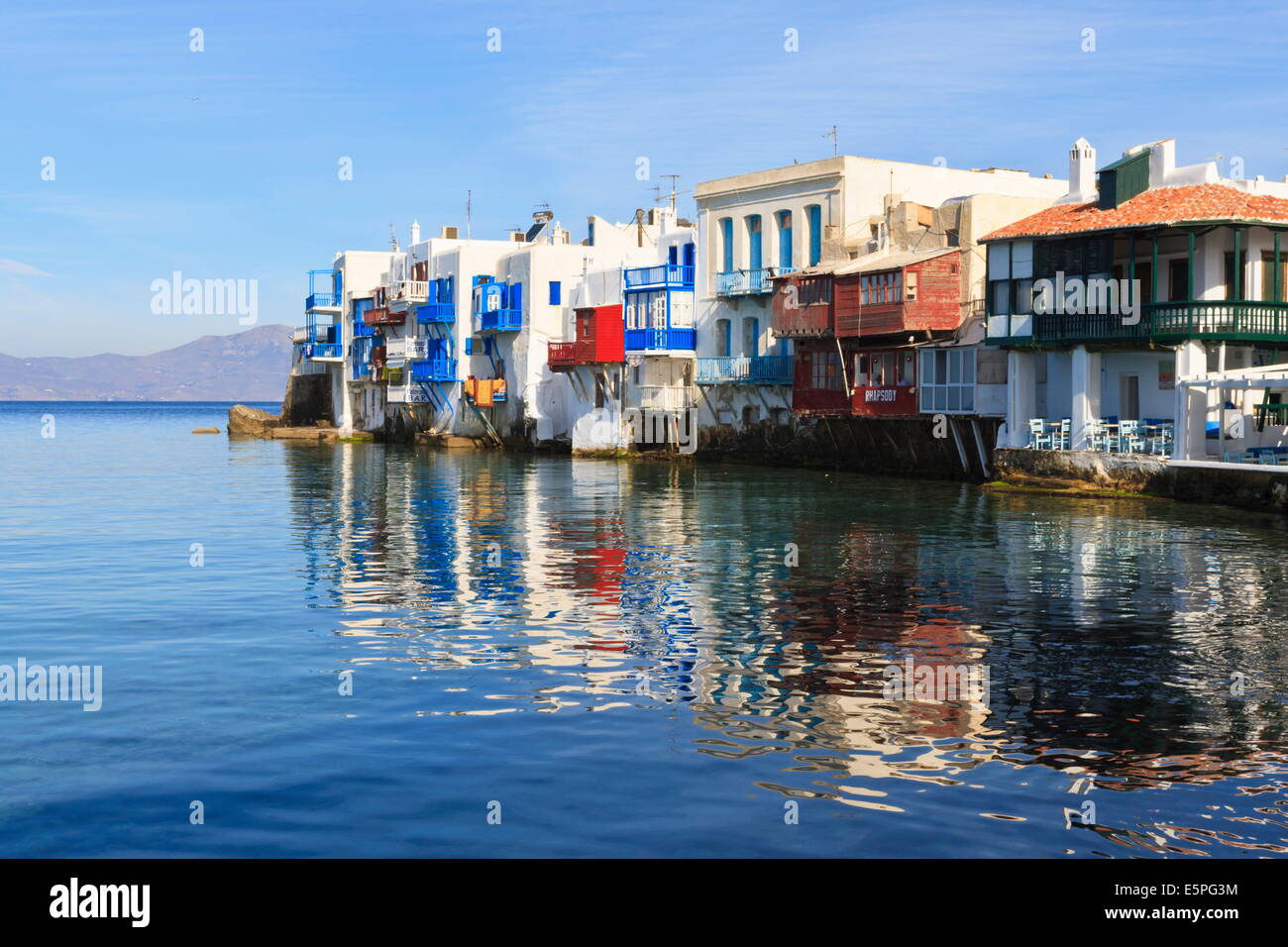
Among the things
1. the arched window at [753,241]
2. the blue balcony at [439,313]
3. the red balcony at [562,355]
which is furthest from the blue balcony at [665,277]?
the blue balcony at [439,313]

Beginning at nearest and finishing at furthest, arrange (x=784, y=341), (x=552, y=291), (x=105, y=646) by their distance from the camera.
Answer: (x=105, y=646)
(x=784, y=341)
(x=552, y=291)

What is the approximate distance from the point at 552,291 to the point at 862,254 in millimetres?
26137

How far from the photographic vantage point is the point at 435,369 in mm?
88438

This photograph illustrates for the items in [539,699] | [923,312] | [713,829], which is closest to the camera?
[713,829]

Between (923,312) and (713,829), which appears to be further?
(923,312)

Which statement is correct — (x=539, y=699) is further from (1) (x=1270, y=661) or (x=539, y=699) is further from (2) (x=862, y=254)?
(2) (x=862, y=254)

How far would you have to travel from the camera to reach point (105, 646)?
61.0ft

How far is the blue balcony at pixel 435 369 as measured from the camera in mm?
87750

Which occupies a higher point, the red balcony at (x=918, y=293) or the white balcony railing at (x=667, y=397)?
the red balcony at (x=918, y=293)

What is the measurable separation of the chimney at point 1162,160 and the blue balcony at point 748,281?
19.0 metres

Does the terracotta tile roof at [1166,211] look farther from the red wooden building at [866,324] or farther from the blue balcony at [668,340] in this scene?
the blue balcony at [668,340]

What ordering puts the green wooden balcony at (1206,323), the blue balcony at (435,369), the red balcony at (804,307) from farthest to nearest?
the blue balcony at (435,369) < the red balcony at (804,307) < the green wooden balcony at (1206,323)

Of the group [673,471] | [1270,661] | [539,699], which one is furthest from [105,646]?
[673,471]

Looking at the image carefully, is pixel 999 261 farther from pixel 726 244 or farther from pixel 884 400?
pixel 726 244
